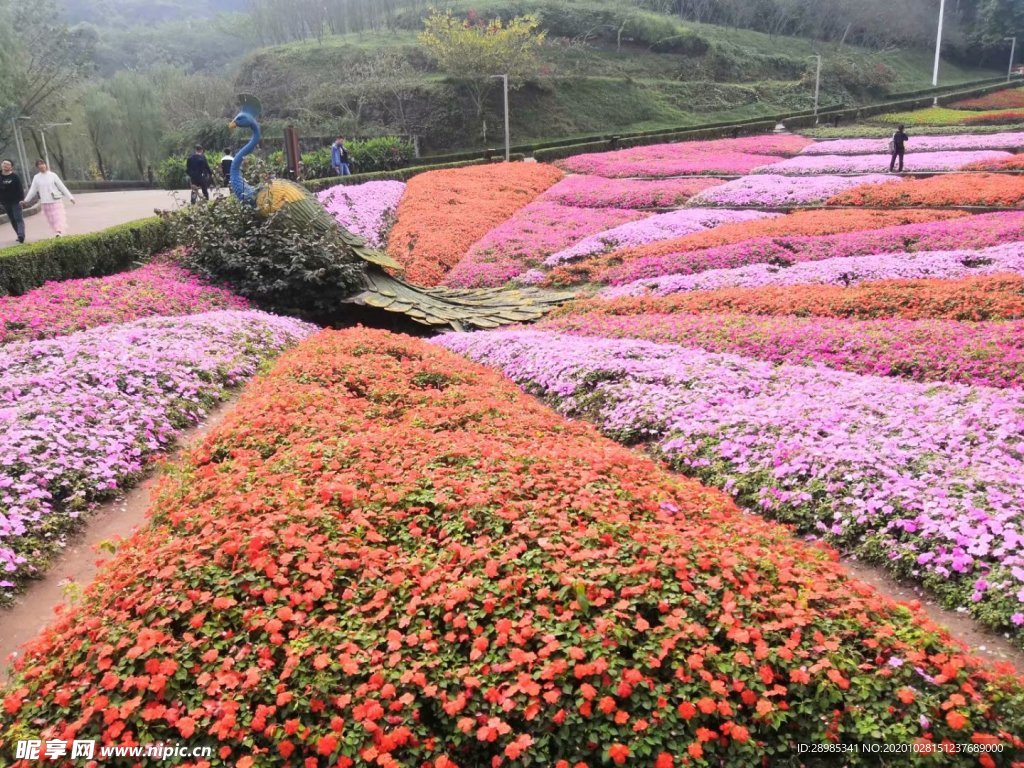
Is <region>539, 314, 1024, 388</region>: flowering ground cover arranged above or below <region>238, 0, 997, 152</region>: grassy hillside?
below

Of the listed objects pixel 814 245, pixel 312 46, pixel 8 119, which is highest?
pixel 312 46

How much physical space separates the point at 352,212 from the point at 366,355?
1399 cm

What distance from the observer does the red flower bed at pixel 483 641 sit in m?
3.02

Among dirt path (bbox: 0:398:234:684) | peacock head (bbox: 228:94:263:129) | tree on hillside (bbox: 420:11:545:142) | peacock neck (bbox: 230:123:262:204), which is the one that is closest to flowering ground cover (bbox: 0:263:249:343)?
peacock neck (bbox: 230:123:262:204)

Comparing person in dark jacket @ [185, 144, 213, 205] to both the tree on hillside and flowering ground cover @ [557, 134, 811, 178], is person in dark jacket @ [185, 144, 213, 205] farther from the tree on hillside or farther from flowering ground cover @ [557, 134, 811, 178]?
the tree on hillside

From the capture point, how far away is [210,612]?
3559 millimetres

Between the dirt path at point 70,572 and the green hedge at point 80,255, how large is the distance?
289 inches

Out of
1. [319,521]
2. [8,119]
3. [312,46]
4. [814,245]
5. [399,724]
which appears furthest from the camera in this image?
[312,46]

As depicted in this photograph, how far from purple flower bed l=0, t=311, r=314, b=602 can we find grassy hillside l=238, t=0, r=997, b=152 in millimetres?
39193

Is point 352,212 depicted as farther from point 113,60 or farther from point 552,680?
point 113,60

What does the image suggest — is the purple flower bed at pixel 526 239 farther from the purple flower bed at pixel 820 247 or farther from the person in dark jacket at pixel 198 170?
the person in dark jacket at pixel 198 170

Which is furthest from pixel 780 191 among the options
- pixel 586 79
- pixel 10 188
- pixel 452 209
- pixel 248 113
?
pixel 586 79

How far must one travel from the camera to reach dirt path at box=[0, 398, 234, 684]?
423 centimetres

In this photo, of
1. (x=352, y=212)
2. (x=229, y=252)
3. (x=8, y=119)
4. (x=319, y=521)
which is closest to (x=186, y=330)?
(x=229, y=252)
